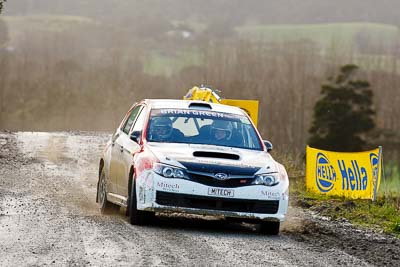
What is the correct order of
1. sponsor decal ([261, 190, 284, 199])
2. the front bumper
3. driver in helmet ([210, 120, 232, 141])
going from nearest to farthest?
the front bumper
sponsor decal ([261, 190, 284, 199])
driver in helmet ([210, 120, 232, 141])

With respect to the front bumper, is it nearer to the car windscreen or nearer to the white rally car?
the white rally car

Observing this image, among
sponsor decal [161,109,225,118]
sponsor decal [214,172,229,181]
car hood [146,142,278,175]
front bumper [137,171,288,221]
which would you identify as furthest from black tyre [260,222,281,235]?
sponsor decal [161,109,225,118]

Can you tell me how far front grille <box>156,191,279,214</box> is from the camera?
12.0m

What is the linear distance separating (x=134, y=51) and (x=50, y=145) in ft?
146

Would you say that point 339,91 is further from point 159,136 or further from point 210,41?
point 159,136

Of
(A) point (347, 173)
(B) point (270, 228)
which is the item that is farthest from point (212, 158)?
(A) point (347, 173)

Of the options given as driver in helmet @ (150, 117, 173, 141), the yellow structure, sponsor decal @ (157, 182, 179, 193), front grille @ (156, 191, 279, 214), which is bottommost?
the yellow structure

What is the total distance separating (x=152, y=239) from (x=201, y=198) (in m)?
1.26

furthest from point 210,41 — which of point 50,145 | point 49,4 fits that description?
point 50,145

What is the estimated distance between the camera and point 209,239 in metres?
11.3

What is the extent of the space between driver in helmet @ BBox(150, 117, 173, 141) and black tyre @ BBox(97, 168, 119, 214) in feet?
4.73

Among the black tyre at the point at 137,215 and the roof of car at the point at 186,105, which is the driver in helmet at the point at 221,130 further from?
the black tyre at the point at 137,215

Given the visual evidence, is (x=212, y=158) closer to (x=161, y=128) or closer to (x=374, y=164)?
(x=161, y=128)

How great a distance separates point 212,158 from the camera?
40.5ft
